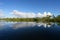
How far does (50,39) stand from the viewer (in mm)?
9773

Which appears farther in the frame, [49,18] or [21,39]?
[49,18]

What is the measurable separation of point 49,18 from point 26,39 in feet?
122

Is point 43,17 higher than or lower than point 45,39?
higher

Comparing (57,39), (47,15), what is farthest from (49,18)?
(57,39)

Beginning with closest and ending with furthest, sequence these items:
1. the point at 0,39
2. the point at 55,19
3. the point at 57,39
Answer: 1. the point at 0,39
2. the point at 57,39
3. the point at 55,19

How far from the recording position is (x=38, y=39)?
9.60 metres

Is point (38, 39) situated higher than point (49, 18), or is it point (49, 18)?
point (49, 18)

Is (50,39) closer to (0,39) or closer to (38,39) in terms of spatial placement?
(38,39)

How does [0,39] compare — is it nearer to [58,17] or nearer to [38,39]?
[38,39]

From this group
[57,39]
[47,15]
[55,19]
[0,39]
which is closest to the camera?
[0,39]

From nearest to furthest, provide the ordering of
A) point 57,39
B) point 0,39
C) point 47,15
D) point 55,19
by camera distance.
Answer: point 0,39
point 57,39
point 55,19
point 47,15

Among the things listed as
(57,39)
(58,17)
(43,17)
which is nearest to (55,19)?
(58,17)

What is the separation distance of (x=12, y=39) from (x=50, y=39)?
324cm

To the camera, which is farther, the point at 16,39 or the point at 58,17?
the point at 58,17
